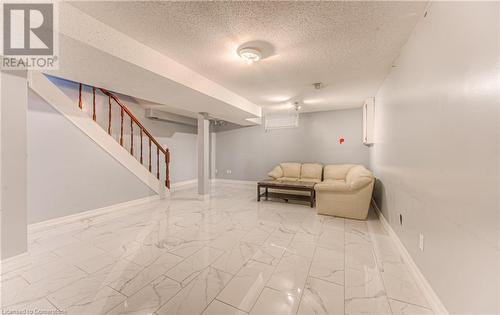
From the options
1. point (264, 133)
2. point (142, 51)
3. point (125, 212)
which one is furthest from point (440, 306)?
point (264, 133)

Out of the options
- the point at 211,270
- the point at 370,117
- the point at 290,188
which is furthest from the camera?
the point at 290,188

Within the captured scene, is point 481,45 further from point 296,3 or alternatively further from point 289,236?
point 289,236

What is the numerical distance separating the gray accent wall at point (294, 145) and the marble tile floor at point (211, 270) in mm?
2684

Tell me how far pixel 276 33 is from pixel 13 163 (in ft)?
9.99

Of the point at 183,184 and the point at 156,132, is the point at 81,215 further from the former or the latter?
the point at 183,184

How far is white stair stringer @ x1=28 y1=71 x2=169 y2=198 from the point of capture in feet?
9.11

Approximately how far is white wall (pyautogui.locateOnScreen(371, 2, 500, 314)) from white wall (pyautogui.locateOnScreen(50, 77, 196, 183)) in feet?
16.9

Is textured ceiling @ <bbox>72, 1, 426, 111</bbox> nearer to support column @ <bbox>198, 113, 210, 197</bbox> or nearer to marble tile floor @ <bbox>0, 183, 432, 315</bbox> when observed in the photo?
support column @ <bbox>198, 113, 210, 197</bbox>

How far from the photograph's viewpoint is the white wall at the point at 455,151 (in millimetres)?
932

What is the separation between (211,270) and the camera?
1873 mm

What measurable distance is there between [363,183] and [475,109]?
7.66 feet

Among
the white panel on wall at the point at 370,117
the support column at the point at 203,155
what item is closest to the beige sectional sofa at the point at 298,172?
the white panel on wall at the point at 370,117

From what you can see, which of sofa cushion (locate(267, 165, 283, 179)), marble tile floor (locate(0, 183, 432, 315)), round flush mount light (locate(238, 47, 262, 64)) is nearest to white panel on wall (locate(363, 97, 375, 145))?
marble tile floor (locate(0, 183, 432, 315))

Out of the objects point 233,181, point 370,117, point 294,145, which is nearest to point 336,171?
point 294,145
